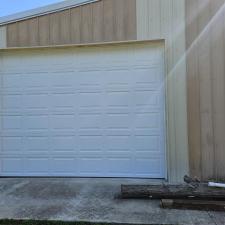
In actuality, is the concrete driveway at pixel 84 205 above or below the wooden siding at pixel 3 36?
below

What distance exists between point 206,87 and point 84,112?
2.34 metres

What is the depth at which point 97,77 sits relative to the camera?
6.02m

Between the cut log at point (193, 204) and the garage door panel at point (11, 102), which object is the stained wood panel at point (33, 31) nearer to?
the garage door panel at point (11, 102)

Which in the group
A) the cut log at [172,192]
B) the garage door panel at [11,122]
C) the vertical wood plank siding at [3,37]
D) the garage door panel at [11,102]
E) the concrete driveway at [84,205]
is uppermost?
the vertical wood plank siding at [3,37]

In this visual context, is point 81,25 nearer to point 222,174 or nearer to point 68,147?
point 68,147

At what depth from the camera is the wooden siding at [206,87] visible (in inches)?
213

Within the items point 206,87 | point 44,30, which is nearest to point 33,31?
point 44,30

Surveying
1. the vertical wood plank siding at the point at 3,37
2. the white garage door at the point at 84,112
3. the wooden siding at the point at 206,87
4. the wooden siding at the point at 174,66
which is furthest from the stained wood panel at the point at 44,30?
the wooden siding at the point at 206,87

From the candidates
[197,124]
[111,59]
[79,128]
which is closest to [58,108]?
[79,128]

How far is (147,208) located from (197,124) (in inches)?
Answer: 76.6

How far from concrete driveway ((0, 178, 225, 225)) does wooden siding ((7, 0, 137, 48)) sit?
269cm

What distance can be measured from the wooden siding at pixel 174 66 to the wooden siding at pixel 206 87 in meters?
0.12

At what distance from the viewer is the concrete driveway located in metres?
3.88

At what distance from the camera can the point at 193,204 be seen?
4227mm
